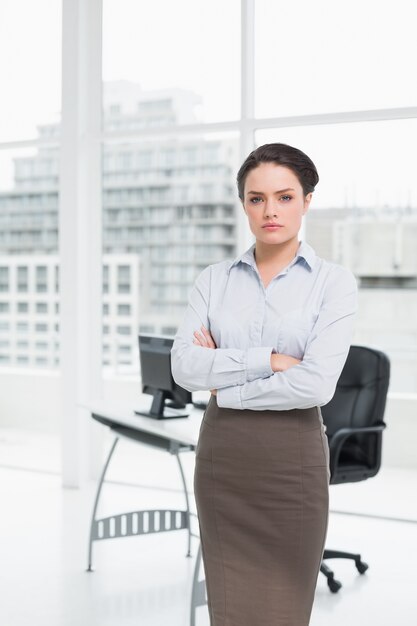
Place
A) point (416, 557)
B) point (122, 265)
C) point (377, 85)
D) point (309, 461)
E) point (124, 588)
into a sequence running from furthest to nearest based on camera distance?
point (122, 265) < point (377, 85) < point (416, 557) < point (124, 588) < point (309, 461)

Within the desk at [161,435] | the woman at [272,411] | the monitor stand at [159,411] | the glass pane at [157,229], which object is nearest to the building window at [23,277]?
the glass pane at [157,229]

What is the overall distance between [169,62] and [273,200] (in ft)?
11.4

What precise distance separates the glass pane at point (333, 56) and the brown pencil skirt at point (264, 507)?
302 cm

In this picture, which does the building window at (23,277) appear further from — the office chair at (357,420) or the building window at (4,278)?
the office chair at (357,420)

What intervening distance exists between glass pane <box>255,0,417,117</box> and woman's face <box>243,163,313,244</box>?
110 inches

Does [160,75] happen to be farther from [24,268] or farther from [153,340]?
[153,340]

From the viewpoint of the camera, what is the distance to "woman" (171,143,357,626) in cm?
204

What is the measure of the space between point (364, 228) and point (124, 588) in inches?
109

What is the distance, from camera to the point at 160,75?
5.28 meters

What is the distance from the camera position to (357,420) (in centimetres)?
367

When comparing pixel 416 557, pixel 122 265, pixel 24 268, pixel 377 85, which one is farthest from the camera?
pixel 24 268

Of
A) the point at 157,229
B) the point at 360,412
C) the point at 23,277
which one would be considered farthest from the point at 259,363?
the point at 23,277

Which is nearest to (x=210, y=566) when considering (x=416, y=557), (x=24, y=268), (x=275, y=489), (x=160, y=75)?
(x=275, y=489)

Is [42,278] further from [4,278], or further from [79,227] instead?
[79,227]
